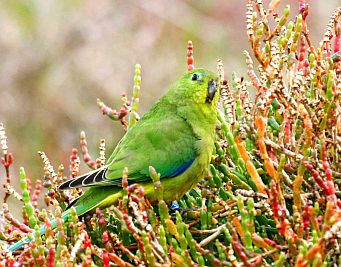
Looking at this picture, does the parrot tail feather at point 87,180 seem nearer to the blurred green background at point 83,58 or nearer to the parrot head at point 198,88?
the parrot head at point 198,88

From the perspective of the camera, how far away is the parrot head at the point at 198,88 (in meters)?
3.32

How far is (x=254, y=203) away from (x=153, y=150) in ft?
2.77

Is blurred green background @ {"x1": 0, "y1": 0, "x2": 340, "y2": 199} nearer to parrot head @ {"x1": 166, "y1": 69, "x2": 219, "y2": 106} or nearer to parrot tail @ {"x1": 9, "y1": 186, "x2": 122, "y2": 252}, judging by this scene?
parrot head @ {"x1": 166, "y1": 69, "x2": 219, "y2": 106}

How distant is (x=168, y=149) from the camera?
3172 millimetres

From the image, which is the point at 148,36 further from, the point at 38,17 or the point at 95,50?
the point at 38,17

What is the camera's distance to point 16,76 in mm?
7258

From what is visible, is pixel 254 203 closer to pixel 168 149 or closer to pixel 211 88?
pixel 168 149

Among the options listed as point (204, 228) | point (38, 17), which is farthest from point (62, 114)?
point (204, 228)

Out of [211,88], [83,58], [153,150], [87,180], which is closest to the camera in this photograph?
[87,180]

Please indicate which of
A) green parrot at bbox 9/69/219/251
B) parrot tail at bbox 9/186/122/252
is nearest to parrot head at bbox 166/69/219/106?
green parrot at bbox 9/69/219/251

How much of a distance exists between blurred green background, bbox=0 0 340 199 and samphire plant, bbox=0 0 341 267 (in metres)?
3.90

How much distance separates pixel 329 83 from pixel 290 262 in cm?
61

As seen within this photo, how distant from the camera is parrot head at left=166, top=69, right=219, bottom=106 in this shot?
3.32 metres

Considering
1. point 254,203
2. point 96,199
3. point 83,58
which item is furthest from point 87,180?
point 83,58
